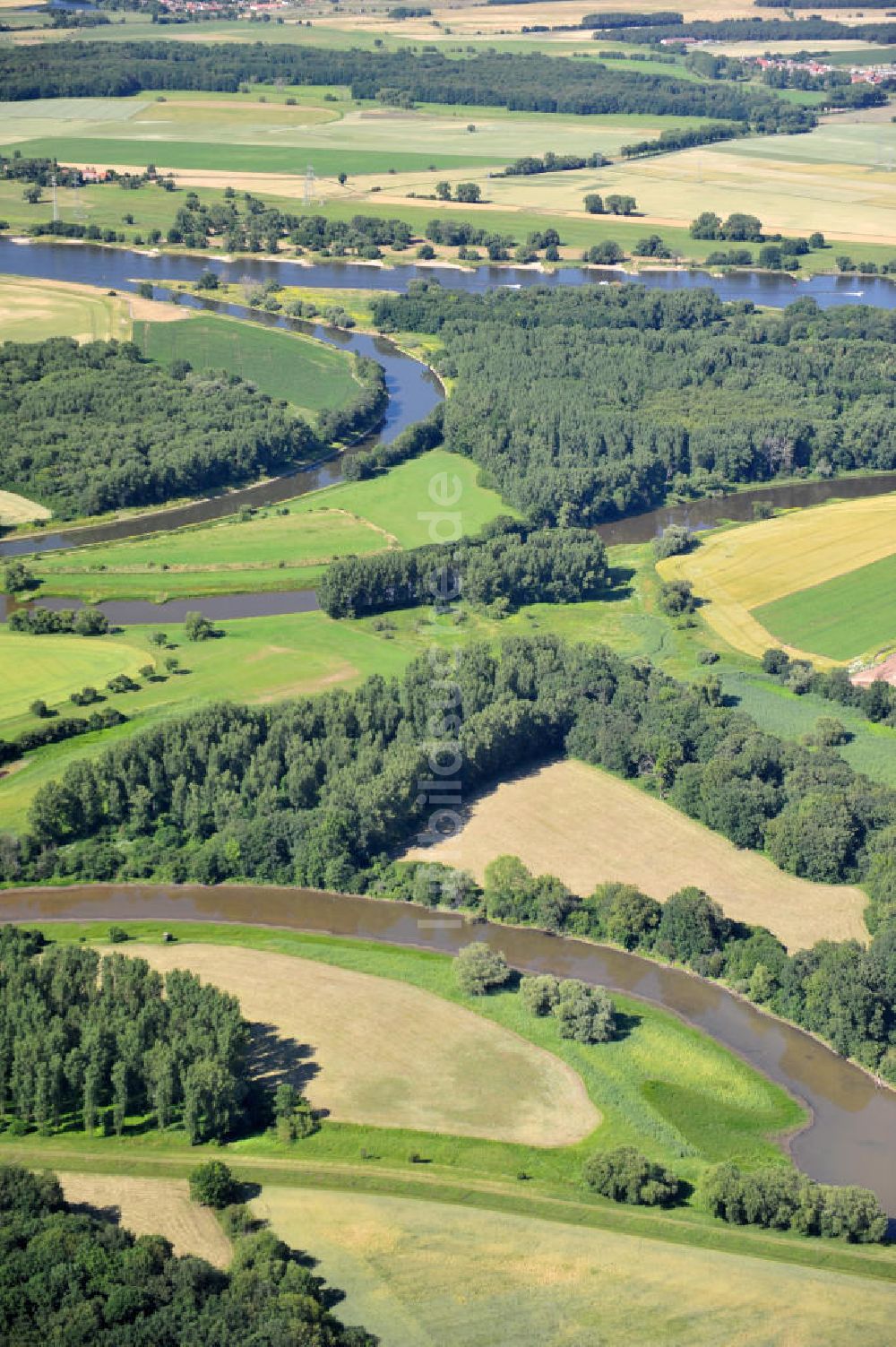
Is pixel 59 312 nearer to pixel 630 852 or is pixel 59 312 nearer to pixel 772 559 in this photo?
pixel 772 559

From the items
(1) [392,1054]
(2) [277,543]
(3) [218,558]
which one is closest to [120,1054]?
(1) [392,1054]

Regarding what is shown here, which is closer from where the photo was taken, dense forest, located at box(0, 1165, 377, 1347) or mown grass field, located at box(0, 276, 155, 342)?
dense forest, located at box(0, 1165, 377, 1347)

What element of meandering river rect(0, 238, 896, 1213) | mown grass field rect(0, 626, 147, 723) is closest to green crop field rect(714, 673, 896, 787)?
meandering river rect(0, 238, 896, 1213)

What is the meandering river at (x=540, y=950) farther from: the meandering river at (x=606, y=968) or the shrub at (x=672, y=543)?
the shrub at (x=672, y=543)

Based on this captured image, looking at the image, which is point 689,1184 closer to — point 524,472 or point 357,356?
point 524,472

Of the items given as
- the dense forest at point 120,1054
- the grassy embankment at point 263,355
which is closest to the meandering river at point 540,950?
the dense forest at point 120,1054

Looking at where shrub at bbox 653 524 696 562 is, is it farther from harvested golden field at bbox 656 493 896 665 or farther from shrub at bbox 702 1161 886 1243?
shrub at bbox 702 1161 886 1243
